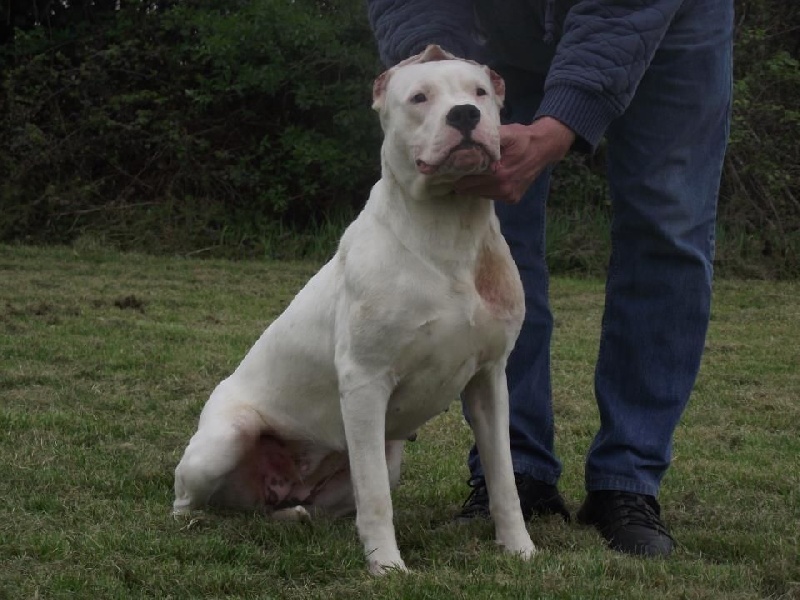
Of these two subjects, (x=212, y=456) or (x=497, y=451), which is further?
(x=212, y=456)

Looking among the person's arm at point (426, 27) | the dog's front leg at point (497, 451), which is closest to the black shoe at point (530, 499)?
the dog's front leg at point (497, 451)

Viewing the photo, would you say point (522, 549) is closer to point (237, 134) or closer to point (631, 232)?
point (631, 232)

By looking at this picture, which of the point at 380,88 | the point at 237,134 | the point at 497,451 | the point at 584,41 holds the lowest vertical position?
the point at 237,134

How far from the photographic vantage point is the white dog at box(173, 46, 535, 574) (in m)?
2.75

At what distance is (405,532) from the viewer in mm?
3188

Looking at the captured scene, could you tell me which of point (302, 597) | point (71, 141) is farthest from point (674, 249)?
point (71, 141)

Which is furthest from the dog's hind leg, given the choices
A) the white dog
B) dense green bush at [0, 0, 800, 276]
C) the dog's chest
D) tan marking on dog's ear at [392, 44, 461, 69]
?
dense green bush at [0, 0, 800, 276]

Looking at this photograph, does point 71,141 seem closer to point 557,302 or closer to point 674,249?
point 557,302

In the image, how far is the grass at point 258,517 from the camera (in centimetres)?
272

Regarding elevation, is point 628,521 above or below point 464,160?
below

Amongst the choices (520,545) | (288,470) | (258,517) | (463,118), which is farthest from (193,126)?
(463,118)

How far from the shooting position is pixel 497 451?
10.0 feet

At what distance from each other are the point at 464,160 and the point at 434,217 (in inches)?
8.6

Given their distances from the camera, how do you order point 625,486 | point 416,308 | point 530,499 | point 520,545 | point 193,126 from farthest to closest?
point 193,126 → point 530,499 → point 625,486 → point 520,545 → point 416,308
